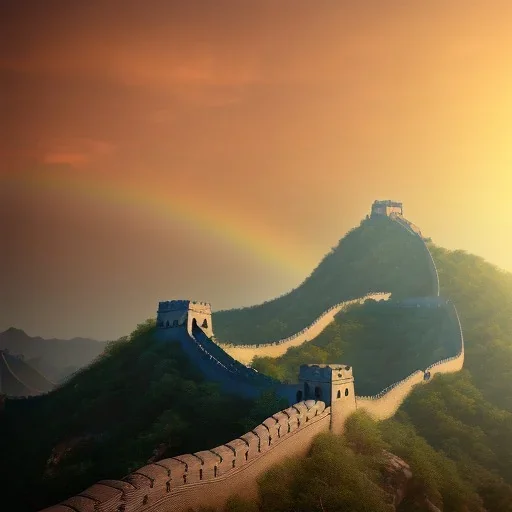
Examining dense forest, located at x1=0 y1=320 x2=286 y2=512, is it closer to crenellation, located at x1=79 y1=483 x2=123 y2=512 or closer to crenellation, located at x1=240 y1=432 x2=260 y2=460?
crenellation, located at x1=240 y1=432 x2=260 y2=460

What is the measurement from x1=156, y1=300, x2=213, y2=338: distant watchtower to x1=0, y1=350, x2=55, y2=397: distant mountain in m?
70.6

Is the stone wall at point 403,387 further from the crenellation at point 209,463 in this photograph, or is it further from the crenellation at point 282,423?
the crenellation at point 209,463

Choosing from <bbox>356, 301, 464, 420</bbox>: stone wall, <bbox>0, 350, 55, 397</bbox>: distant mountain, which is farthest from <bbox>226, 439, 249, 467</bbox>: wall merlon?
<bbox>0, 350, 55, 397</bbox>: distant mountain

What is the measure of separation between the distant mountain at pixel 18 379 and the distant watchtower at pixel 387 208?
214 feet

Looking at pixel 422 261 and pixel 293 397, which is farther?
pixel 422 261

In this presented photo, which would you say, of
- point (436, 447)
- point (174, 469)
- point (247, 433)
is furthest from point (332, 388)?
point (174, 469)

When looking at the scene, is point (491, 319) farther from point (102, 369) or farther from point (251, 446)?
point (251, 446)

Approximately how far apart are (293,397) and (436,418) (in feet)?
43.6

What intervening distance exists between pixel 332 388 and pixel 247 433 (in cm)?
876

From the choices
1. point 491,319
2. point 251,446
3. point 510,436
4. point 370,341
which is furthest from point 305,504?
point 491,319

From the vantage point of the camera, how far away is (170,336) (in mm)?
54188

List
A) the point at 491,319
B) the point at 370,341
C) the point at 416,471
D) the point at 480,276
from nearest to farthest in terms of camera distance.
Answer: the point at 416,471
the point at 370,341
the point at 491,319
the point at 480,276

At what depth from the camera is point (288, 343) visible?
58.3 meters

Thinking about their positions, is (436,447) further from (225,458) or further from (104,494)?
(104,494)
